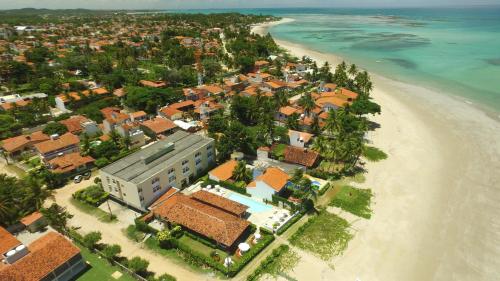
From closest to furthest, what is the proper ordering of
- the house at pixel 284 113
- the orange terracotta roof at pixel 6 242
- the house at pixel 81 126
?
the orange terracotta roof at pixel 6 242, the house at pixel 81 126, the house at pixel 284 113

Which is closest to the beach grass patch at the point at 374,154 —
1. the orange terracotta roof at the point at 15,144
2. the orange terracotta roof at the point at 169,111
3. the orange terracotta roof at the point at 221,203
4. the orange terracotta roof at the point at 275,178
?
the orange terracotta roof at the point at 275,178

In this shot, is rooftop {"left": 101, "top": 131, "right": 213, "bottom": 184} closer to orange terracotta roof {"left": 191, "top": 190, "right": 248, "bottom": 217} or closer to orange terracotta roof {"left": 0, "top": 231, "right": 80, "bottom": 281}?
orange terracotta roof {"left": 191, "top": 190, "right": 248, "bottom": 217}

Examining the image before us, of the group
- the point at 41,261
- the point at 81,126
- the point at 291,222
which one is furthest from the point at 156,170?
the point at 81,126

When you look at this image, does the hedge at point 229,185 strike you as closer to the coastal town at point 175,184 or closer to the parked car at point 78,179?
the coastal town at point 175,184

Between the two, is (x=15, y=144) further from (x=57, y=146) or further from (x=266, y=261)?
(x=266, y=261)

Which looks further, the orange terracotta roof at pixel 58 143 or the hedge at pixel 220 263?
the orange terracotta roof at pixel 58 143

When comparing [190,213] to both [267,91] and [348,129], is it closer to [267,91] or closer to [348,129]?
[348,129]

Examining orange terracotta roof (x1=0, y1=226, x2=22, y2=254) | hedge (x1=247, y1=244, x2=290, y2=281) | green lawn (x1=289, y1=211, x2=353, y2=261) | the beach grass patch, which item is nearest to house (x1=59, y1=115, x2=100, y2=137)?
orange terracotta roof (x1=0, y1=226, x2=22, y2=254)

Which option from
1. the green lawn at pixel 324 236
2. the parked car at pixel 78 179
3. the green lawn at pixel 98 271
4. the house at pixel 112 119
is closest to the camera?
the green lawn at pixel 98 271
